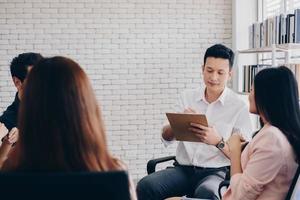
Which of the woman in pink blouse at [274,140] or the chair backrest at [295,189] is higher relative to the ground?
the woman in pink blouse at [274,140]

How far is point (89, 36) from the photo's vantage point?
19.0 feet

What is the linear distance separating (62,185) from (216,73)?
7.92ft

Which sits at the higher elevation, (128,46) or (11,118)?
(128,46)

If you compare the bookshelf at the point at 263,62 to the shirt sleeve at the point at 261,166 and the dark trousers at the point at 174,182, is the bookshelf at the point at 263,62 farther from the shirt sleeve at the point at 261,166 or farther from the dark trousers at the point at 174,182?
the shirt sleeve at the point at 261,166

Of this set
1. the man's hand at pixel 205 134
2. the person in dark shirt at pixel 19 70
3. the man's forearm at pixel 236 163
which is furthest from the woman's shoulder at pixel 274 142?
the person in dark shirt at pixel 19 70

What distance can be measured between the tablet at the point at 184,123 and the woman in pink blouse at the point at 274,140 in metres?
0.72

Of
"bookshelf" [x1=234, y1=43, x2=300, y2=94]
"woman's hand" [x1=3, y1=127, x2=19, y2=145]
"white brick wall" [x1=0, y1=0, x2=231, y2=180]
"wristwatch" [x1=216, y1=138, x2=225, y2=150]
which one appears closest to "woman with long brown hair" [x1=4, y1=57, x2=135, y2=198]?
"woman's hand" [x1=3, y1=127, x2=19, y2=145]

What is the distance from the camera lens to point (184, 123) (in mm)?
3246

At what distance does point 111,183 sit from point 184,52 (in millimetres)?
4541

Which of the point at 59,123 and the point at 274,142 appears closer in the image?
the point at 59,123

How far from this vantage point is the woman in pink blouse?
2.33 metres

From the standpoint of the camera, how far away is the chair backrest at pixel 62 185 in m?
1.51

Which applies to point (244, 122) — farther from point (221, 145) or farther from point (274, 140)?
point (274, 140)

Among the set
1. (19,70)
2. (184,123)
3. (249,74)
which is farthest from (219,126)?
(249,74)
